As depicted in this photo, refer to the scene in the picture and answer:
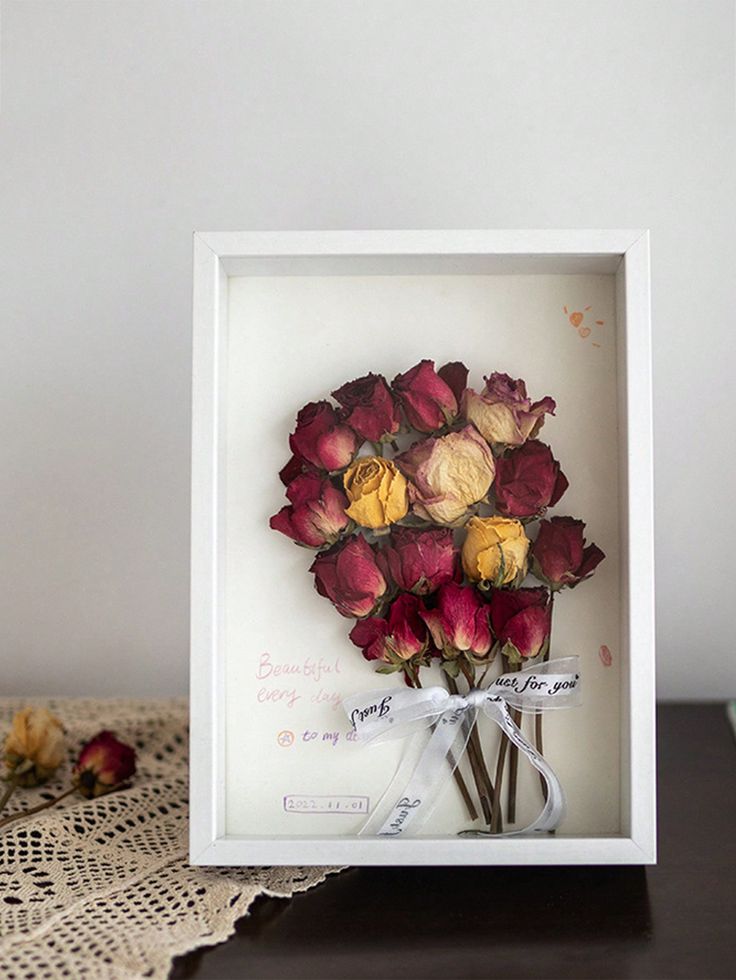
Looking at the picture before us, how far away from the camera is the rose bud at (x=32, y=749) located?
836 millimetres

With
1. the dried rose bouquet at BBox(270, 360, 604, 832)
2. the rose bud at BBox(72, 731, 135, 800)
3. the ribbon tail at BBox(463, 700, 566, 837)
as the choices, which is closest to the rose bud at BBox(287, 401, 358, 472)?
the dried rose bouquet at BBox(270, 360, 604, 832)

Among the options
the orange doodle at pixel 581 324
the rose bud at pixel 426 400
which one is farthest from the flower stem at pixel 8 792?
the orange doodle at pixel 581 324

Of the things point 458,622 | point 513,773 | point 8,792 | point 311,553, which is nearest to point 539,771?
point 513,773

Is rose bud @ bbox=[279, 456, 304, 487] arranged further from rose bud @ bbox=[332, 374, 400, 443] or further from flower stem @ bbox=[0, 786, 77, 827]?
flower stem @ bbox=[0, 786, 77, 827]

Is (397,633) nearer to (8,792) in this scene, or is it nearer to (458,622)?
(458,622)

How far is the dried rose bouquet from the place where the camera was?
0.67 m

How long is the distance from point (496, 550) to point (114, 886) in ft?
1.15

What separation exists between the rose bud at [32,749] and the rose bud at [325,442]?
374 millimetres

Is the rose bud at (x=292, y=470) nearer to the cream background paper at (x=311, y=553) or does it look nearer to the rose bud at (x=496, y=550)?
the cream background paper at (x=311, y=553)

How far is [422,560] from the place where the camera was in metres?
0.67

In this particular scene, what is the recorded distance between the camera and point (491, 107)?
989 millimetres

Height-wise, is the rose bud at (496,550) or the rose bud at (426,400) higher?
the rose bud at (426,400)

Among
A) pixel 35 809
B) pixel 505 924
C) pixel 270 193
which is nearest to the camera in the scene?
pixel 505 924

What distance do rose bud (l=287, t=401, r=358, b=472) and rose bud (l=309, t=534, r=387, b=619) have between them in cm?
6
